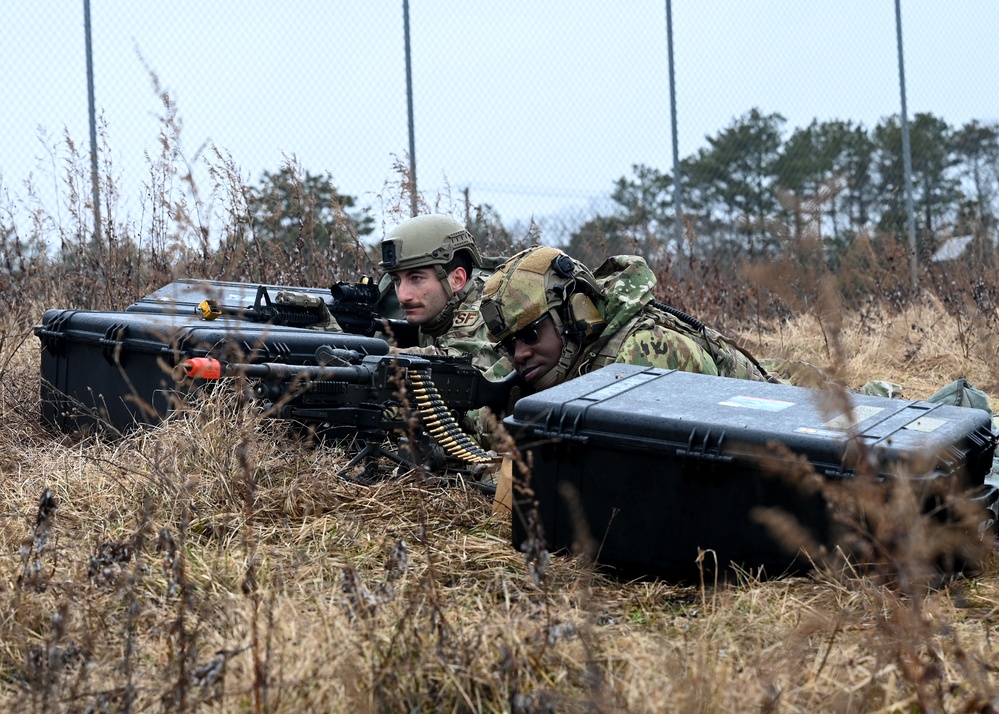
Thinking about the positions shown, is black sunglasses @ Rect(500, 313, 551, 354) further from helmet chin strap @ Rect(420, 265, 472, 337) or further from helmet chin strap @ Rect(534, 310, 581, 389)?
helmet chin strap @ Rect(420, 265, 472, 337)

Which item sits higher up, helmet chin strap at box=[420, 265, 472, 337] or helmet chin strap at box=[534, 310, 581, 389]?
helmet chin strap at box=[420, 265, 472, 337]

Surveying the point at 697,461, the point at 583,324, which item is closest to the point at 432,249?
the point at 583,324

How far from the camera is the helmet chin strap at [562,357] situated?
465 centimetres

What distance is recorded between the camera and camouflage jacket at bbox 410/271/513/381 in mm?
5137

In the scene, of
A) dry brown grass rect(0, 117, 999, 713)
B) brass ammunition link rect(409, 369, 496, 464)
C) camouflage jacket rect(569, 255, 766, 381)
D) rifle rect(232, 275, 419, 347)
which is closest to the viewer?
dry brown grass rect(0, 117, 999, 713)

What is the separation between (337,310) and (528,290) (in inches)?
56.9

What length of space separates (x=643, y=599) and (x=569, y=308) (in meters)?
1.69

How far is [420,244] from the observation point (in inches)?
233

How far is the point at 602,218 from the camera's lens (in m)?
10.7

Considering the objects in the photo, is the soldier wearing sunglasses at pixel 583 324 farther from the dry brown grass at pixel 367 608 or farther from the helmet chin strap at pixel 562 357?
the dry brown grass at pixel 367 608

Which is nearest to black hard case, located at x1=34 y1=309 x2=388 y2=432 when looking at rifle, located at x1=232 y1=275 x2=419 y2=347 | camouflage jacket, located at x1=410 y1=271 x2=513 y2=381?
rifle, located at x1=232 y1=275 x2=419 y2=347

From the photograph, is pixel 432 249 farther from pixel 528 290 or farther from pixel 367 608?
pixel 367 608

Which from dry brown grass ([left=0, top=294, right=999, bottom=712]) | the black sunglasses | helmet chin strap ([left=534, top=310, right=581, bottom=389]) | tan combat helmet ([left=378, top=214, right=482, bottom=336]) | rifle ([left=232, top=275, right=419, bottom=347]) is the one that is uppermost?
tan combat helmet ([left=378, top=214, right=482, bottom=336])

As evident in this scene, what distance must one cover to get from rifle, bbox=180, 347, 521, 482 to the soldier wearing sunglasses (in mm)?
225
